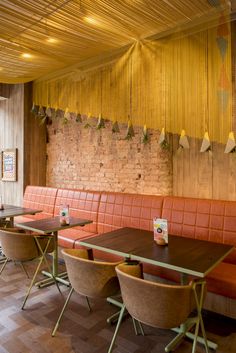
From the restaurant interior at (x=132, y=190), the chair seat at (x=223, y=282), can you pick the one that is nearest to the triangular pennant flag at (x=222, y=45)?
the restaurant interior at (x=132, y=190)

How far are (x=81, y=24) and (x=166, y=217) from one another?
7.78 feet

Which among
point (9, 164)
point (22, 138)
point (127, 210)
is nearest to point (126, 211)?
point (127, 210)

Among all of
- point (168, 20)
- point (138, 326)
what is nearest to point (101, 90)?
point (168, 20)

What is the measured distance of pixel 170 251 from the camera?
7.33 ft

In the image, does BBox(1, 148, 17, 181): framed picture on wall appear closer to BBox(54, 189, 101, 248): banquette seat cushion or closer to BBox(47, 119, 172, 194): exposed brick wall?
BBox(47, 119, 172, 194): exposed brick wall

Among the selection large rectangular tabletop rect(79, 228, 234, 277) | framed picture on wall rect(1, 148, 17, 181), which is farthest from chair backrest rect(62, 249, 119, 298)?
framed picture on wall rect(1, 148, 17, 181)

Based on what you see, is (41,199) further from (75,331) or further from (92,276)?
(92,276)

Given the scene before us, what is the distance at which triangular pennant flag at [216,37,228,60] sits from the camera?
2.82 meters

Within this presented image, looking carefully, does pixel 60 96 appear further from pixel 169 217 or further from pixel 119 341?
pixel 119 341

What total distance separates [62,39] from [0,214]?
2.42 metres

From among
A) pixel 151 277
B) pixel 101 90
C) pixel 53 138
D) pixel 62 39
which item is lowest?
pixel 151 277

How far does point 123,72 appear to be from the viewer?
3.63 meters

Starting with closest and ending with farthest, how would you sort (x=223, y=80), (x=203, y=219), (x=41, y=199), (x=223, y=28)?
(x=223, y=28) → (x=223, y=80) → (x=203, y=219) → (x=41, y=199)

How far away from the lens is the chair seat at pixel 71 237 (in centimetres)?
365
